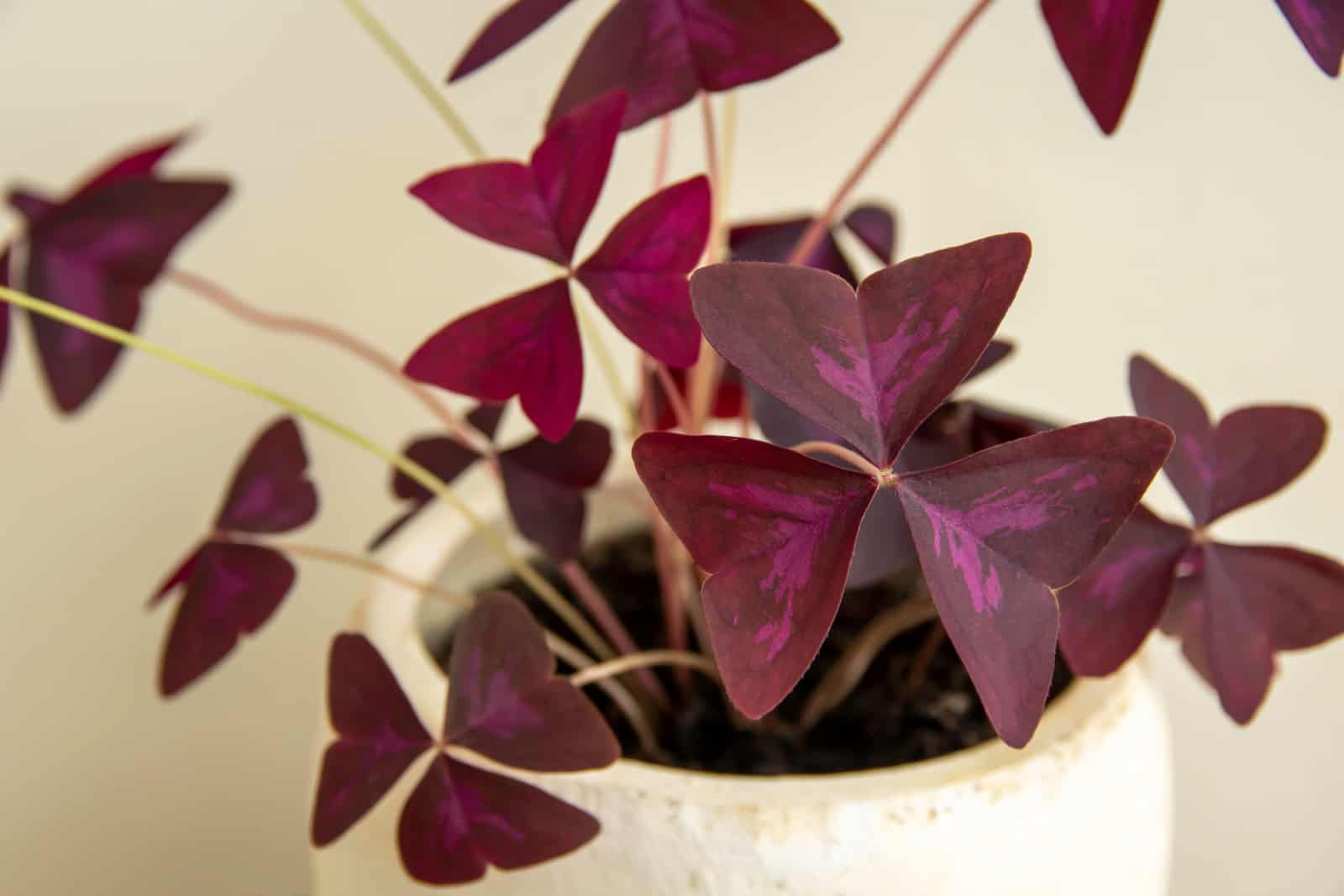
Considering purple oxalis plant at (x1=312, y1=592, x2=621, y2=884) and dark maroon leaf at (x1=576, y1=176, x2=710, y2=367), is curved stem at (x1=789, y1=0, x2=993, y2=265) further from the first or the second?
purple oxalis plant at (x1=312, y1=592, x2=621, y2=884)

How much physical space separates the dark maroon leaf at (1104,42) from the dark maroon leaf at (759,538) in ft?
0.52

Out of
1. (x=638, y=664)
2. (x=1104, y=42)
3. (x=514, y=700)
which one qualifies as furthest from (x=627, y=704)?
(x=1104, y=42)

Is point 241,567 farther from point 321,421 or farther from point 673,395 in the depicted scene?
point 673,395

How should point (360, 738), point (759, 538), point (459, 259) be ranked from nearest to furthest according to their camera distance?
1. point (759, 538)
2. point (360, 738)
3. point (459, 259)

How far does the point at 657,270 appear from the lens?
441 mm

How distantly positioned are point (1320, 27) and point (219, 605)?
0.50 m

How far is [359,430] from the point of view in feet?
3.64

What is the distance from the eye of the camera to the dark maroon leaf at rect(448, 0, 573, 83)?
46cm

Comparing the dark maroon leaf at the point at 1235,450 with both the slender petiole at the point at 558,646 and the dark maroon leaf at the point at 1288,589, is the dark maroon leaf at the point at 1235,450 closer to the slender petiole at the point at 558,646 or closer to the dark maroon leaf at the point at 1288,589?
the dark maroon leaf at the point at 1288,589

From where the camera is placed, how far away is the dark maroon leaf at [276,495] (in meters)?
0.59

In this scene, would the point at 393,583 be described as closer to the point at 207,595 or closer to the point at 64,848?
the point at 207,595

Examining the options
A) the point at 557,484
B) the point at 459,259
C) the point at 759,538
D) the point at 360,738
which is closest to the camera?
the point at 759,538

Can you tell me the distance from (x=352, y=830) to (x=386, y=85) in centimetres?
80

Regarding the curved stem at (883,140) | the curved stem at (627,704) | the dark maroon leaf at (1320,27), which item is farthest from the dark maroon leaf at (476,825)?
the dark maroon leaf at (1320,27)
